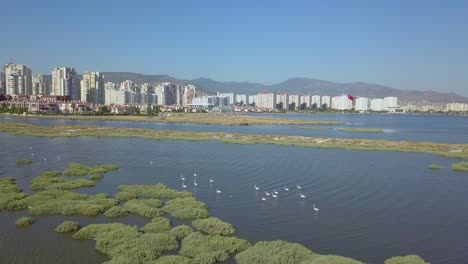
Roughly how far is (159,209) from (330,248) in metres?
8.08

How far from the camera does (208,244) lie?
1477 cm

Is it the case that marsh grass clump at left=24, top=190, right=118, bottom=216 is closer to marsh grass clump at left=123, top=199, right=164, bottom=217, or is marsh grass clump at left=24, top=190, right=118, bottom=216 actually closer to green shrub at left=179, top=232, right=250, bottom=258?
marsh grass clump at left=123, top=199, right=164, bottom=217

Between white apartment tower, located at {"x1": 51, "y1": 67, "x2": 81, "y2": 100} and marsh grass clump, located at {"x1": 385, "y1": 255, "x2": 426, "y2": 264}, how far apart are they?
18805 cm

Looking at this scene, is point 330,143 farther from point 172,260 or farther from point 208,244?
point 172,260

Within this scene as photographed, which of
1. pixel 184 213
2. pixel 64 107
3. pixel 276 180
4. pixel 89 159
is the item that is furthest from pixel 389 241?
pixel 64 107

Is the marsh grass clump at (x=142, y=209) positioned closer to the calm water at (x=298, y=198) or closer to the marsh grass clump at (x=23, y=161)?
the calm water at (x=298, y=198)

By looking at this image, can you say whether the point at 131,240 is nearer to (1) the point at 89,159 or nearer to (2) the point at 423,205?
(2) the point at 423,205

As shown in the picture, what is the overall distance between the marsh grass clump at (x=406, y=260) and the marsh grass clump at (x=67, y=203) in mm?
12268

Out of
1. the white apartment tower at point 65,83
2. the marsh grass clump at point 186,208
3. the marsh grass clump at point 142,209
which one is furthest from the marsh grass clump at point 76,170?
the white apartment tower at point 65,83

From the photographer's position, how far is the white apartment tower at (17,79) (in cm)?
18238

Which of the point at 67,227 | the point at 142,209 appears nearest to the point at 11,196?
the point at 67,227

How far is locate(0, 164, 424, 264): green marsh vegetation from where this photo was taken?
13.7 m

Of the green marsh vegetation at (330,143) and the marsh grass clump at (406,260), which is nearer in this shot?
the marsh grass clump at (406,260)

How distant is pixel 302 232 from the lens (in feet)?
56.1
